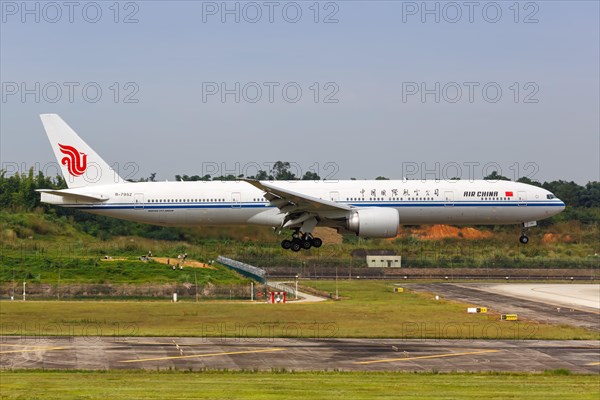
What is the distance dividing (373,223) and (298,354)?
863cm

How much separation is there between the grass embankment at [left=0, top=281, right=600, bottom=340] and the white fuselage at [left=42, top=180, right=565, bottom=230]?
21.1 feet

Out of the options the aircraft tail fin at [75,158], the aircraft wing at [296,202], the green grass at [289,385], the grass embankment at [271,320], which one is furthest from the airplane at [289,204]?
the green grass at [289,385]

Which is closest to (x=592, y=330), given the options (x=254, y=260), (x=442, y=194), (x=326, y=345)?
(x=442, y=194)

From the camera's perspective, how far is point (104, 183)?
55625mm

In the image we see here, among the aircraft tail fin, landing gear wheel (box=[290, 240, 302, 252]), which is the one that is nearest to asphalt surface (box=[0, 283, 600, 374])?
landing gear wheel (box=[290, 240, 302, 252])

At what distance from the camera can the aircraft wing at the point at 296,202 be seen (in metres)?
48.8

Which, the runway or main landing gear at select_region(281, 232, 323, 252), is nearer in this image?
the runway

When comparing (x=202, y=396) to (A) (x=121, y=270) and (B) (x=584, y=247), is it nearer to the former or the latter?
(A) (x=121, y=270)

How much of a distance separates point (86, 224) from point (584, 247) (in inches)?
1937

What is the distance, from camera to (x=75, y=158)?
→ 185 ft

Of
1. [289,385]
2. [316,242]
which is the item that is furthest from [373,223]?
[289,385]

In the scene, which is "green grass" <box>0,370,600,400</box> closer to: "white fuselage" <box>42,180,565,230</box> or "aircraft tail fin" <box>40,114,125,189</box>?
"white fuselage" <box>42,180,565,230</box>

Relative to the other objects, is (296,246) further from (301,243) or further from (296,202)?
(296,202)

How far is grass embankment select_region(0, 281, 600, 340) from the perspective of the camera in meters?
52.8
